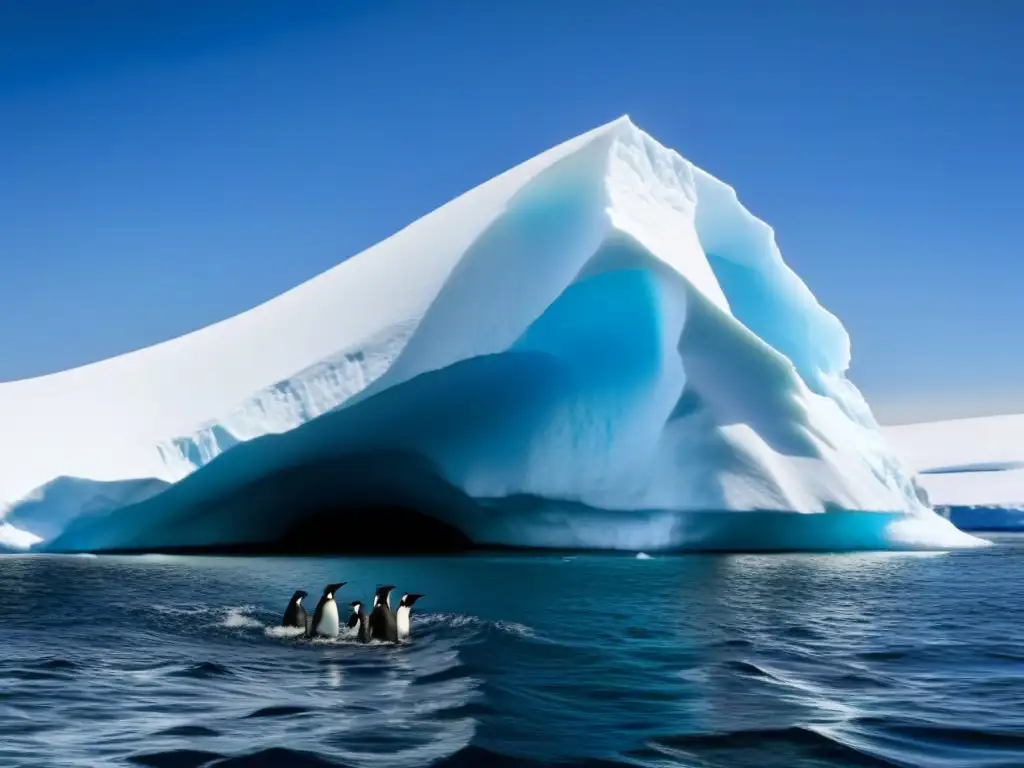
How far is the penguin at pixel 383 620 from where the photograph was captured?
9.55 m

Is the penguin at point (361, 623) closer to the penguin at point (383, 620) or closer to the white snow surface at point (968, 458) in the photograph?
the penguin at point (383, 620)

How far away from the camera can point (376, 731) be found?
19.0 feet

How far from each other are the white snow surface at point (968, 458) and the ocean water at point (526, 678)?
1140 inches

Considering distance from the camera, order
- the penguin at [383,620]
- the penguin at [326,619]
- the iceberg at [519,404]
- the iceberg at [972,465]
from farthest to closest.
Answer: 1. the iceberg at [972,465]
2. the iceberg at [519,404]
3. the penguin at [326,619]
4. the penguin at [383,620]

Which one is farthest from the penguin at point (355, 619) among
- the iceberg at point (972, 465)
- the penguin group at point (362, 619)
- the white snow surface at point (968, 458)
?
the white snow surface at point (968, 458)

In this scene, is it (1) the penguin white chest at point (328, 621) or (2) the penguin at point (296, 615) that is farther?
(2) the penguin at point (296, 615)

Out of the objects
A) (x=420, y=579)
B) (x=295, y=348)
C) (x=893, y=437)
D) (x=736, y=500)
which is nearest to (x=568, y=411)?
(x=736, y=500)

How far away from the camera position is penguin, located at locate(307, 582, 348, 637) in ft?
33.1

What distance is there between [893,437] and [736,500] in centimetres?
3733

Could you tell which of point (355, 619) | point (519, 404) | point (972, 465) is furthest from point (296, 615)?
point (972, 465)

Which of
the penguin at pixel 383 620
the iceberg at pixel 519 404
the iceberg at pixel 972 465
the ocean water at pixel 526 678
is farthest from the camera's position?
the iceberg at pixel 972 465

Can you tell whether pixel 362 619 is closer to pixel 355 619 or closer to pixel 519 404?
pixel 355 619

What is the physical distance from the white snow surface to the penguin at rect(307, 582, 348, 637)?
105ft

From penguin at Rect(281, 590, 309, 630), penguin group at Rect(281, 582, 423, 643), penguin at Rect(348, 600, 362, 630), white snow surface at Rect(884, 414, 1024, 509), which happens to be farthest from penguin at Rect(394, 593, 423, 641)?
white snow surface at Rect(884, 414, 1024, 509)
